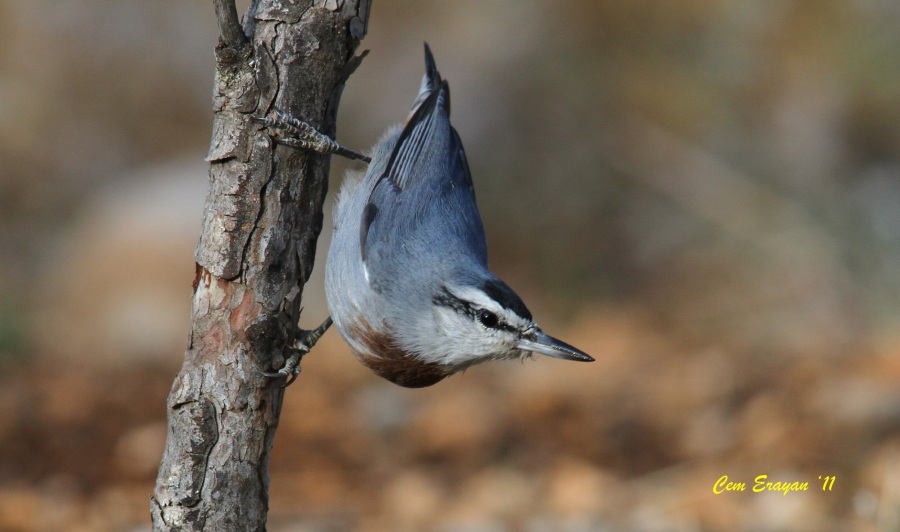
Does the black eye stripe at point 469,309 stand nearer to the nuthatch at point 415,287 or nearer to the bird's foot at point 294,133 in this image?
the nuthatch at point 415,287

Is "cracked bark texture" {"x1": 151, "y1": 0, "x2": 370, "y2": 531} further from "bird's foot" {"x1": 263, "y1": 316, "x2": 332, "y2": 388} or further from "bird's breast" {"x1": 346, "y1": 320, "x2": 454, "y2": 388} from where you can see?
"bird's breast" {"x1": 346, "y1": 320, "x2": 454, "y2": 388}

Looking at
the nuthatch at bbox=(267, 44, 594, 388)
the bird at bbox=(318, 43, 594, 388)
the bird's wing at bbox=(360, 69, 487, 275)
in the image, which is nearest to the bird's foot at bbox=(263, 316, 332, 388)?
the nuthatch at bbox=(267, 44, 594, 388)

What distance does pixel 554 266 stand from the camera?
668 centimetres

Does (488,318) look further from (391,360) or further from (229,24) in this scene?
(229,24)

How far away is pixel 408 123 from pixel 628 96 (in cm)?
383

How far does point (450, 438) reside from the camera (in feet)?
15.5

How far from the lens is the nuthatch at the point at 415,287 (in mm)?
2662

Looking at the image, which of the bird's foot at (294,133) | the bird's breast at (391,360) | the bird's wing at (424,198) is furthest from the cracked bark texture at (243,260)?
the bird's wing at (424,198)

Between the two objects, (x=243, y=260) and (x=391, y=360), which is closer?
(x=243, y=260)

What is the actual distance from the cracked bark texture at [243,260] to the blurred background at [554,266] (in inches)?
56.5

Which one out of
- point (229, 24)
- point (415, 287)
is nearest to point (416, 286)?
point (415, 287)

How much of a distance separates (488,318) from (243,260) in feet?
2.46

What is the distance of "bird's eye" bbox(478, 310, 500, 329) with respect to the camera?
264 centimetres

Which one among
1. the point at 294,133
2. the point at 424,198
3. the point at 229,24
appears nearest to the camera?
the point at 229,24
